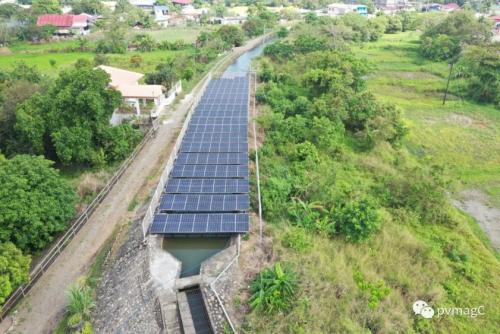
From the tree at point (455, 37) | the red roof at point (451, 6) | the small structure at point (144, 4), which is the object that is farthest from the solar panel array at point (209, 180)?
the red roof at point (451, 6)

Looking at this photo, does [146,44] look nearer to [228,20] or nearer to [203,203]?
[228,20]

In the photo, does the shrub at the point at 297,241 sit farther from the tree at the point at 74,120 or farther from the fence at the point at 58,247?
the tree at the point at 74,120

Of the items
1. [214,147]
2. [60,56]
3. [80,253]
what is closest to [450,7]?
[60,56]

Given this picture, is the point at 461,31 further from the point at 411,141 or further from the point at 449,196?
the point at 449,196

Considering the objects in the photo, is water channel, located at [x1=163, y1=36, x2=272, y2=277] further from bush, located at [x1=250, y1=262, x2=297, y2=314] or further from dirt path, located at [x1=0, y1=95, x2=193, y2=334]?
dirt path, located at [x1=0, y1=95, x2=193, y2=334]

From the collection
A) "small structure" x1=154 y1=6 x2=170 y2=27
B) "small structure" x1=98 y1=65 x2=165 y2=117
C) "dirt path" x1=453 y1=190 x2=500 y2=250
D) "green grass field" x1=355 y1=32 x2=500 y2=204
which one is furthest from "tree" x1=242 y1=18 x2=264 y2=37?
"dirt path" x1=453 y1=190 x2=500 y2=250
